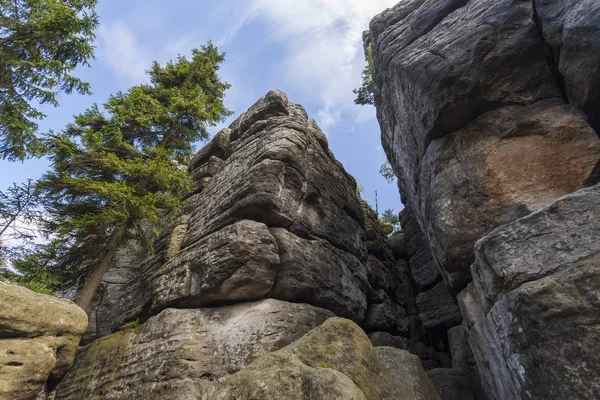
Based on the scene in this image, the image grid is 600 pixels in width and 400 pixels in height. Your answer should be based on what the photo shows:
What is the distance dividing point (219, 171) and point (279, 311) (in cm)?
767

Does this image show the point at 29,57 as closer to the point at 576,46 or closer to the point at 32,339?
the point at 32,339

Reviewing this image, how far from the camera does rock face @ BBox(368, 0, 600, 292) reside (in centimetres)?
630

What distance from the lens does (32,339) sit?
7180 millimetres

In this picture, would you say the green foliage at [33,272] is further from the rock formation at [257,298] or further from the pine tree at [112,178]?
the rock formation at [257,298]

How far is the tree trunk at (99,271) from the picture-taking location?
9.95 metres

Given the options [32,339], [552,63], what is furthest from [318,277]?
[552,63]

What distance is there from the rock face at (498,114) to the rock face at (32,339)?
8.56m

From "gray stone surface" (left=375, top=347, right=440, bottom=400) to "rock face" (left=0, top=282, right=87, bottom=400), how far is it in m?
6.73

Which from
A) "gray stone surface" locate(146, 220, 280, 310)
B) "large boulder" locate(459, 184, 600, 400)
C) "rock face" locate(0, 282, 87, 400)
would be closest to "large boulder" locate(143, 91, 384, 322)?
"gray stone surface" locate(146, 220, 280, 310)

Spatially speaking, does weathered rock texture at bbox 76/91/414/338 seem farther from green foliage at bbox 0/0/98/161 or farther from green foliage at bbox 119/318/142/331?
green foliage at bbox 0/0/98/161

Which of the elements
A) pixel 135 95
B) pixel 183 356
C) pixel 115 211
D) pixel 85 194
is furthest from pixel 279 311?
pixel 135 95

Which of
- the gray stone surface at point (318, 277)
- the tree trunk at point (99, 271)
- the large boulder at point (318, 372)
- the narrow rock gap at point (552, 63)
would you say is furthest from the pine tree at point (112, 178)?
→ the narrow rock gap at point (552, 63)

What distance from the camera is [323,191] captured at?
12289 mm

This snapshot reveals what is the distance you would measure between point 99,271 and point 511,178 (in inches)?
445
